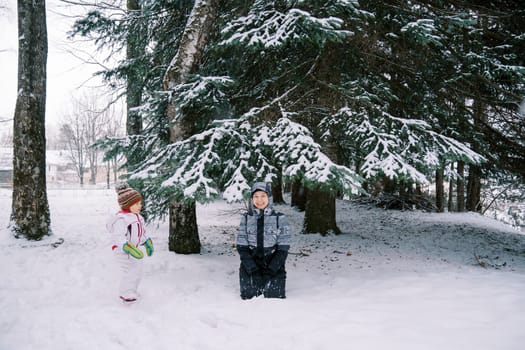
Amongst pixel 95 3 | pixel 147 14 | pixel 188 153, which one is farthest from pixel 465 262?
pixel 95 3

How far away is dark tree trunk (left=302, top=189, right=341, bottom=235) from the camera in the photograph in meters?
9.09

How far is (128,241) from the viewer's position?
421 cm

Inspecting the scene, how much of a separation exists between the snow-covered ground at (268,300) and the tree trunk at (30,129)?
47 cm

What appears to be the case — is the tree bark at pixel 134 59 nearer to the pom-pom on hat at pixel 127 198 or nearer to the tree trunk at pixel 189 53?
the tree trunk at pixel 189 53

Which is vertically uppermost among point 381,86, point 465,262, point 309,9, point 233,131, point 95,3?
point 95,3

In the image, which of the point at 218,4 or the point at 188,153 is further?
the point at 218,4

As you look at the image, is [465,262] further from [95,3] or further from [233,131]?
[95,3]

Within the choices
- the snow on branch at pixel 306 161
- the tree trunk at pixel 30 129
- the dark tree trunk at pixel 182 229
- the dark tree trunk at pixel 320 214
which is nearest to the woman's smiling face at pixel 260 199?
the snow on branch at pixel 306 161

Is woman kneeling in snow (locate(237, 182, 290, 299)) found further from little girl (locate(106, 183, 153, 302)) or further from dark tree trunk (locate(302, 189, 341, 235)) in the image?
dark tree trunk (locate(302, 189, 341, 235))

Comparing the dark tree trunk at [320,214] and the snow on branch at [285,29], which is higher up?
the snow on branch at [285,29]

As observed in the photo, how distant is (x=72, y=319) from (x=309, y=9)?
18.5ft

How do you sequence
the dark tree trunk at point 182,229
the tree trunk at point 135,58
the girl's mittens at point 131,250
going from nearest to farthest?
the girl's mittens at point 131,250, the dark tree trunk at point 182,229, the tree trunk at point 135,58

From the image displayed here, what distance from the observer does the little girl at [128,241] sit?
13.6ft

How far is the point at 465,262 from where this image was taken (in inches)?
267
